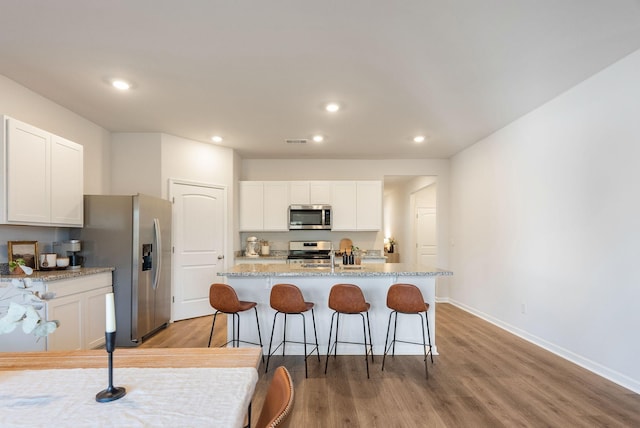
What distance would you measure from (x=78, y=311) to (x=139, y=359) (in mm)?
2246

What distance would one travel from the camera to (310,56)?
2.63 metres

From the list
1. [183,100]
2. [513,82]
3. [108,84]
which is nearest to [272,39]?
[183,100]

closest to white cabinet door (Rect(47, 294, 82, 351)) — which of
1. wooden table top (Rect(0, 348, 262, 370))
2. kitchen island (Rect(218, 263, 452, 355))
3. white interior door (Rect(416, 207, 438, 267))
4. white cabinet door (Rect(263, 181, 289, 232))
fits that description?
kitchen island (Rect(218, 263, 452, 355))

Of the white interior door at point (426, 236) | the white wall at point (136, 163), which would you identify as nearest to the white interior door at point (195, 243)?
the white wall at point (136, 163)

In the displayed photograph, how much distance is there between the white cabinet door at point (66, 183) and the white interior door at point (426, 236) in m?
6.05

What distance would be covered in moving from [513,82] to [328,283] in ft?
8.72

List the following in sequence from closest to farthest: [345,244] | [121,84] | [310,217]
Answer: [121,84], [310,217], [345,244]

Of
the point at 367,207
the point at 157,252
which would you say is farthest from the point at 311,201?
the point at 157,252

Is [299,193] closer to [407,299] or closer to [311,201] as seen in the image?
[311,201]

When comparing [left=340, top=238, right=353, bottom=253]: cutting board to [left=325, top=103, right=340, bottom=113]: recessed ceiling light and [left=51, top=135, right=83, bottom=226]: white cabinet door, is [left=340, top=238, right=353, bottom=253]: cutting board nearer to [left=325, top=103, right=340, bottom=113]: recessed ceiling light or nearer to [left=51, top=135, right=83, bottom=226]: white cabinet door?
[left=325, top=103, right=340, bottom=113]: recessed ceiling light

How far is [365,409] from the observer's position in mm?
2404

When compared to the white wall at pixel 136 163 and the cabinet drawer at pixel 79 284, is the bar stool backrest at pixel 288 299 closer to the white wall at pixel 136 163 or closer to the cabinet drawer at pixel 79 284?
the cabinet drawer at pixel 79 284

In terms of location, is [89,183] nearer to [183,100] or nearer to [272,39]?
[183,100]

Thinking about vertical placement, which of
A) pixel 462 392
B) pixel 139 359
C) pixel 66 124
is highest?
pixel 66 124
